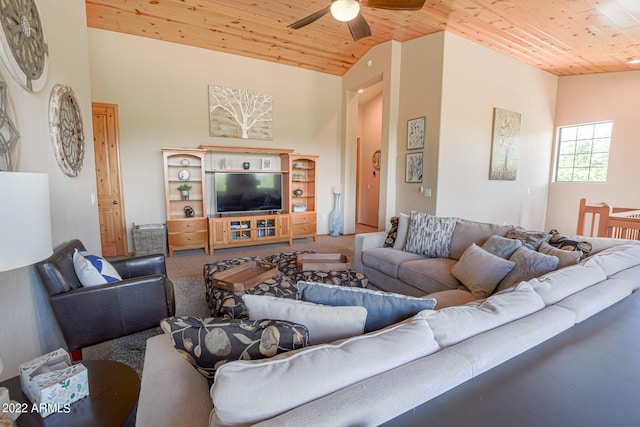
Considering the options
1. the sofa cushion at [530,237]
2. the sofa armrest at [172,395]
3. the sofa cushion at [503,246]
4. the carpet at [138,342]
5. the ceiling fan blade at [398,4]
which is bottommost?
the carpet at [138,342]

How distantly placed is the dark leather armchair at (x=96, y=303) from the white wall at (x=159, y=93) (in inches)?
112

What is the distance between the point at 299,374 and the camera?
73cm

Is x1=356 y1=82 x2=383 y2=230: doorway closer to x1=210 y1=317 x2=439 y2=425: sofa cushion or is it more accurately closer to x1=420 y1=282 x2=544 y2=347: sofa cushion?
x1=420 y1=282 x2=544 y2=347: sofa cushion

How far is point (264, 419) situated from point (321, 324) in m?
0.38

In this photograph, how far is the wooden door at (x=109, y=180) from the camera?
4.37 m

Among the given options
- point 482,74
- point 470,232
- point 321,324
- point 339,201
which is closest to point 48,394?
point 321,324

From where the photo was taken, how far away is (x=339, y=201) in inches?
246

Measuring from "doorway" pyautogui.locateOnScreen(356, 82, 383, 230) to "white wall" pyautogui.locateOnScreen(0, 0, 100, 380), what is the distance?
5791mm

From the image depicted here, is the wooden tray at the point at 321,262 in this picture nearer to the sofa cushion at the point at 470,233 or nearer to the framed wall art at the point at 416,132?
the sofa cushion at the point at 470,233

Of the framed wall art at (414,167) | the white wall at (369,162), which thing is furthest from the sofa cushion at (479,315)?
the white wall at (369,162)

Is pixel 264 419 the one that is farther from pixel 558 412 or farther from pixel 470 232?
pixel 470 232

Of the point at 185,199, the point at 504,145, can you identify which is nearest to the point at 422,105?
the point at 504,145

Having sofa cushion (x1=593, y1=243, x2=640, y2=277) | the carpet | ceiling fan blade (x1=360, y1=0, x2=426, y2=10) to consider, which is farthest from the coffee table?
ceiling fan blade (x1=360, y1=0, x2=426, y2=10)

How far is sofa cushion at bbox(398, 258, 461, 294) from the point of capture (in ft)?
8.09
